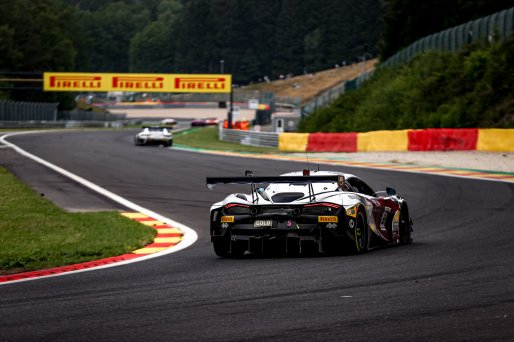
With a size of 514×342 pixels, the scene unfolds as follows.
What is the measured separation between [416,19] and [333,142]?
38.0 metres

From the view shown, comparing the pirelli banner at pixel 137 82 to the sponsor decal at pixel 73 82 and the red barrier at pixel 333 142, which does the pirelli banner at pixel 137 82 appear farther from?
the red barrier at pixel 333 142

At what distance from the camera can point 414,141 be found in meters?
35.8

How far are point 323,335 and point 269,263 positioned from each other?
4585mm

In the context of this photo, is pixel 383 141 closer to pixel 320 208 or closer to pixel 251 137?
pixel 251 137

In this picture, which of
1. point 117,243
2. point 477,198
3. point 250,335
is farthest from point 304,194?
point 477,198

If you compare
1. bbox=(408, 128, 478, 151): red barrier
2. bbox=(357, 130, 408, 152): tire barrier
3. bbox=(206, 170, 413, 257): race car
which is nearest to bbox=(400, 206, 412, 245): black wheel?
bbox=(206, 170, 413, 257): race car

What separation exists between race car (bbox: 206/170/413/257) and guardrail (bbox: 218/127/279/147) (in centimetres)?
3709

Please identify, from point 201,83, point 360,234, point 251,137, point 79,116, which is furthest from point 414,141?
point 79,116

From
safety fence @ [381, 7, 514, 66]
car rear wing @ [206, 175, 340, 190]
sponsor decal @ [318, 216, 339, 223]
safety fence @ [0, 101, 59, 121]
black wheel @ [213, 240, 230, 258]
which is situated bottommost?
safety fence @ [0, 101, 59, 121]

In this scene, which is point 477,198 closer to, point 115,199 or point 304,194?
point 115,199

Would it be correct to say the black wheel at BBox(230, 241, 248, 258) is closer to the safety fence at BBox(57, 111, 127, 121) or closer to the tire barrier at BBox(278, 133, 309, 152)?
the tire barrier at BBox(278, 133, 309, 152)

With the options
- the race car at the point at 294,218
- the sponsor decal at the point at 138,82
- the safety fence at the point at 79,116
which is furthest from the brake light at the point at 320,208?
the safety fence at the point at 79,116

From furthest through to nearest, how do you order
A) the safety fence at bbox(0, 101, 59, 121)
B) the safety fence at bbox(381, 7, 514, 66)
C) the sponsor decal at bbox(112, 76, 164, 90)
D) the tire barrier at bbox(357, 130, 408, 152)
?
the safety fence at bbox(0, 101, 59, 121) → the sponsor decal at bbox(112, 76, 164, 90) → the safety fence at bbox(381, 7, 514, 66) → the tire barrier at bbox(357, 130, 408, 152)

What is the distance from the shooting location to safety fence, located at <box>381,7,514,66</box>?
4194 centimetres
